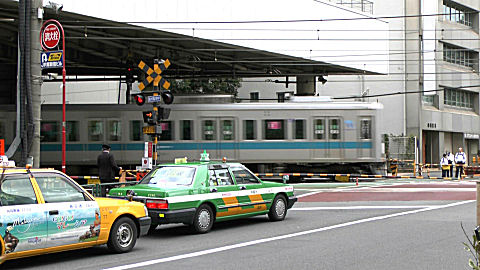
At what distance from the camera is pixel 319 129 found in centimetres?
2627

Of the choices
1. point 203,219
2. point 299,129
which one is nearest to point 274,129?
point 299,129

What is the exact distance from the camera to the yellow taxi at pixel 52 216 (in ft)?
26.1

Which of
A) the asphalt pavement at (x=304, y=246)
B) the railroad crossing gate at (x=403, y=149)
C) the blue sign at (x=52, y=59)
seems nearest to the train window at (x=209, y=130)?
the blue sign at (x=52, y=59)

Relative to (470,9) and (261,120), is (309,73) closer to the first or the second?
(261,120)

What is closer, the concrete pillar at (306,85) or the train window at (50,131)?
the train window at (50,131)

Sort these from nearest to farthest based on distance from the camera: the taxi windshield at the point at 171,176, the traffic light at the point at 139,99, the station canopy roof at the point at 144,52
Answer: the taxi windshield at the point at 171,176, the traffic light at the point at 139,99, the station canopy roof at the point at 144,52

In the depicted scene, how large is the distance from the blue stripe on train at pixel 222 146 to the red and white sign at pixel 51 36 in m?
10.3

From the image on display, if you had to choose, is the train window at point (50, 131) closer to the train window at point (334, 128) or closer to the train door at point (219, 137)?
the train door at point (219, 137)

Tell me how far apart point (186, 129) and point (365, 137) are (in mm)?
7910

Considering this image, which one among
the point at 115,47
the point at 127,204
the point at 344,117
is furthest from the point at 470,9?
the point at 127,204

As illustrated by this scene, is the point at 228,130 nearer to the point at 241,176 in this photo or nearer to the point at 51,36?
the point at 51,36

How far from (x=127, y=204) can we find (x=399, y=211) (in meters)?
8.35

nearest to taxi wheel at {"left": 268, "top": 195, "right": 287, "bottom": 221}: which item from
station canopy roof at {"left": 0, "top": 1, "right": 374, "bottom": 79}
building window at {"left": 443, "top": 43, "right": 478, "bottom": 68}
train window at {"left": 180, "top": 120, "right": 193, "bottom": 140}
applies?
station canopy roof at {"left": 0, "top": 1, "right": 374, "bottom": 79}

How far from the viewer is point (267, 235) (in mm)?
11578
